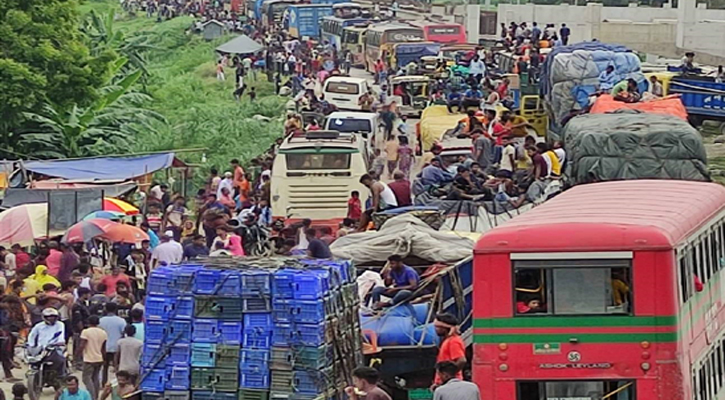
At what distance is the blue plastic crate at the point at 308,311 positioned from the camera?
1370 centimetres

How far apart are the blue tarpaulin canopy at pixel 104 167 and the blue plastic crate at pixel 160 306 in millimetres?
14339

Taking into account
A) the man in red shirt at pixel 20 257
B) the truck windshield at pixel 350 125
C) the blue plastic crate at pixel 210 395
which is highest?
the blue plastic crate at pixel 210 395

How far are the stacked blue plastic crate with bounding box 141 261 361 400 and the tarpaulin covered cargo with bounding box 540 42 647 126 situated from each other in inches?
729

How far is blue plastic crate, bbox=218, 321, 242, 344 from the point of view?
13.8m

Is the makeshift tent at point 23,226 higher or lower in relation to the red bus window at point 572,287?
lower

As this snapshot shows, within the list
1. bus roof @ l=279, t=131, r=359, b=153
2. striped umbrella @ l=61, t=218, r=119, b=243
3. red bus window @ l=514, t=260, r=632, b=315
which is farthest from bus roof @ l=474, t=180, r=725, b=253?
bus roof @ l=279, t=131, r=359, b=153

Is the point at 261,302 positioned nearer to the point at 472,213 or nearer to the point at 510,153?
the point at 472,213

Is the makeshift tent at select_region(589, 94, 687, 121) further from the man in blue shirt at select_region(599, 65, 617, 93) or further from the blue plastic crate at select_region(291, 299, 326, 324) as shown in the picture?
the blue plastic crate at select_region(291, 299, 326, 324)

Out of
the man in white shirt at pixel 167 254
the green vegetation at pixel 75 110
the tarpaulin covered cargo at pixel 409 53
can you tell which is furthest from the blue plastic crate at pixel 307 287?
the tarpaulin covered cargo at pixel 409 53

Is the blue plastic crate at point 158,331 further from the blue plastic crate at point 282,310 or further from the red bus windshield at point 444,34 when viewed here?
the red bus windshield at point 444,34

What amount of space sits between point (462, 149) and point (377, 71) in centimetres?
2514

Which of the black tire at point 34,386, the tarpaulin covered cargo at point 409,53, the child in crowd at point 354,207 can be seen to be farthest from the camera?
the tarpaulin covered cargo at point 409,53

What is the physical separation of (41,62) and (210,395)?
79.0 ft

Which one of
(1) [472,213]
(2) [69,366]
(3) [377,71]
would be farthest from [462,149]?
(3) [377,71]
